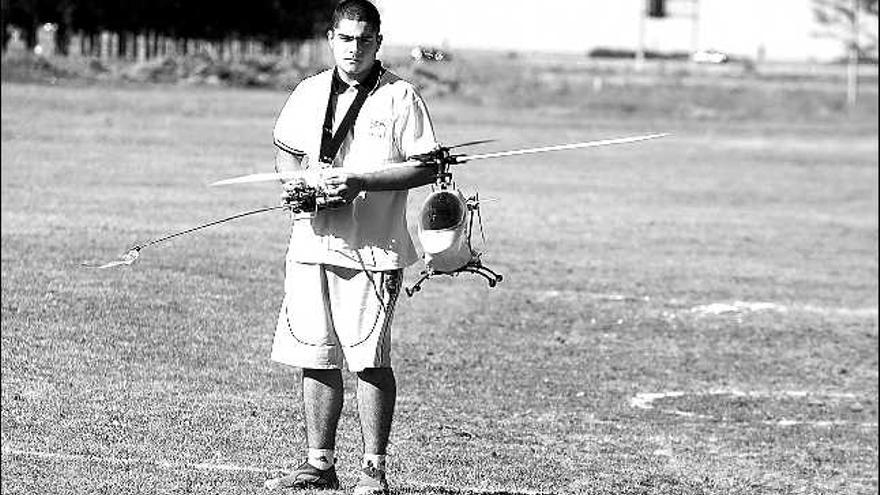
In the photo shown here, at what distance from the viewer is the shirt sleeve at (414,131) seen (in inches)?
298

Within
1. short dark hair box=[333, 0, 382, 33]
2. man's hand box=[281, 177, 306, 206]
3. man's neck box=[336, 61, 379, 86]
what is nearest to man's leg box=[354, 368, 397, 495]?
man's hand box=[281, 177, 306, 206]

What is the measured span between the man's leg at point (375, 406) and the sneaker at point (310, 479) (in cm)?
25

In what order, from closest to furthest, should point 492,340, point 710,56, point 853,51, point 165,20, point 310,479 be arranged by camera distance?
point 710,56
point 310,479
point 492,340
point 165,20
point 853,51

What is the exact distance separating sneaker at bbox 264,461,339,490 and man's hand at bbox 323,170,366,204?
120 cm

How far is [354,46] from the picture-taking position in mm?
7559

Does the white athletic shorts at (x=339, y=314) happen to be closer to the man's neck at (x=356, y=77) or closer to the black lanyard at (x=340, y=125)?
the black lanyard at (x=340, y=125)

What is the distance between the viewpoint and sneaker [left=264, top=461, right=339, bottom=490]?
809 centimetres

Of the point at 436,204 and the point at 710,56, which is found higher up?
the point at 710,56

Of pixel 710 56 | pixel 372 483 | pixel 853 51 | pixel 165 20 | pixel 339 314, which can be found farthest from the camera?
pixel 853 51

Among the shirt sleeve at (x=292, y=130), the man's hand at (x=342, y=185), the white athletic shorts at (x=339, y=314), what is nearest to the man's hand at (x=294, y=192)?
the man's hand at (x=342, y=185)

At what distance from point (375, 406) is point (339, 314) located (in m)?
0.38

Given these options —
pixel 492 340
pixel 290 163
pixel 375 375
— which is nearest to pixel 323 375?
pixel 375 375

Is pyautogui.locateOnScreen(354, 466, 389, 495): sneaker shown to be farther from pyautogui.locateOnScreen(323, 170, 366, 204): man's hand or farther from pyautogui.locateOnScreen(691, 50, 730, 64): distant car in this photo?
pyautogui.locateOnScreen(691, 50, 730, 64): distant car

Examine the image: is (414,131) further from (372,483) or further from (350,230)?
(372,483)
